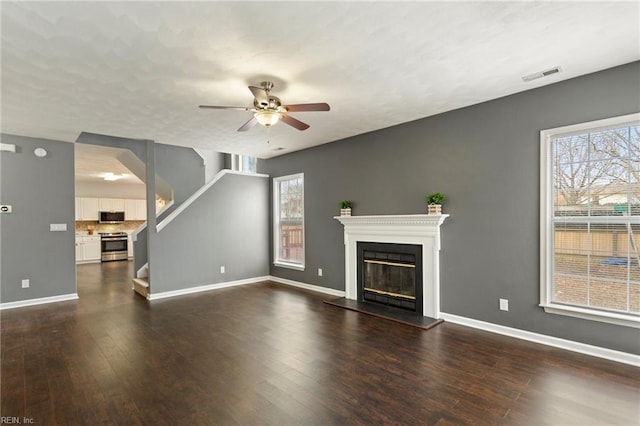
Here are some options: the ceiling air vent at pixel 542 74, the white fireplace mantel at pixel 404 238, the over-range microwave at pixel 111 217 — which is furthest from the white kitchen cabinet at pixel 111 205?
the ceiling air vent at pixel 542 74

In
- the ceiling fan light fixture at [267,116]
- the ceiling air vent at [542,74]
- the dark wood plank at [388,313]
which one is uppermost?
the ceiling air vent at [542,74]

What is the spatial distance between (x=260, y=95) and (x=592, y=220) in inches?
135

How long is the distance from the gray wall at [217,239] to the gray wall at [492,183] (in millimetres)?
2743

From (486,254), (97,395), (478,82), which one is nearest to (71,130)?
(97,395)

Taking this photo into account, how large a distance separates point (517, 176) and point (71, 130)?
6.08 metres

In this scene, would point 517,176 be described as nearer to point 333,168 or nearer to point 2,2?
point 333,168

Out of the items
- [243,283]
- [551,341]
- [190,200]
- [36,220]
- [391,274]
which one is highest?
[190,200]

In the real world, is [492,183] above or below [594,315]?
above

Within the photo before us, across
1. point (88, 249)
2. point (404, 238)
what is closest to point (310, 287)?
point (404, 238)

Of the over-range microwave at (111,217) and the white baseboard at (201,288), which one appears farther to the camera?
the over-range microwave at (111,217)

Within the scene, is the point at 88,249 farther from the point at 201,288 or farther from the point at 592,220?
the point at 592,220

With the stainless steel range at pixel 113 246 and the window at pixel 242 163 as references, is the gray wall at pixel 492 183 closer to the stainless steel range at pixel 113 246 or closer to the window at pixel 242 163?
the window at pixel 242 163

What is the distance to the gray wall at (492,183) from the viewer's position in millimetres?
3053

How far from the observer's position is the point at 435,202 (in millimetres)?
4082
